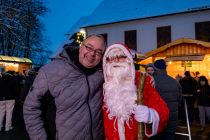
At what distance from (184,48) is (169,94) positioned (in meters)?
11.2

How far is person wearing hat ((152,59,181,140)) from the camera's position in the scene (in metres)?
5.31

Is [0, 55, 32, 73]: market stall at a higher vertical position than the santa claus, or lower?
higher

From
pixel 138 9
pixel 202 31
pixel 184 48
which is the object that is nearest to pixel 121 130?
pixel 184 48

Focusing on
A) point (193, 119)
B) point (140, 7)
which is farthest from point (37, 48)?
point (193, 119)

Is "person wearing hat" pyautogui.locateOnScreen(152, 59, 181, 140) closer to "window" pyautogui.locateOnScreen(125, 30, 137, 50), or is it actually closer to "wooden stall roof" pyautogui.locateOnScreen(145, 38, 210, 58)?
"wooden stall roof" pyautogui.locateOnScreen(145, 38, 210, 58)

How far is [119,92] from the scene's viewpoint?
119 inches

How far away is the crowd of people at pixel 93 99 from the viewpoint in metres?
2.89

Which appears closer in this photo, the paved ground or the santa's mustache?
the santa's mustache

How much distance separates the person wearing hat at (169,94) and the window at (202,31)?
1517cm

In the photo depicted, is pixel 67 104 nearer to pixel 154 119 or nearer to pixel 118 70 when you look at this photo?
pixel 118 70

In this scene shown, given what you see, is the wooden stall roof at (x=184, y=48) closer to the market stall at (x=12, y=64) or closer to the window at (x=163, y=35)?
the window at (x=163, y=35)

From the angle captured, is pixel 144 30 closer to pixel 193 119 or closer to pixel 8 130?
pixel 193 119

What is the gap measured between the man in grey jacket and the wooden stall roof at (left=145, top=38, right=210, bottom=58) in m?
13.3

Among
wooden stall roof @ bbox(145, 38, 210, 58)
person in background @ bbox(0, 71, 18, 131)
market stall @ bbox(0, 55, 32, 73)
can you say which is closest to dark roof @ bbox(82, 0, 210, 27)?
wooden stall roof @ bbox(145, 38, 210, 58)
